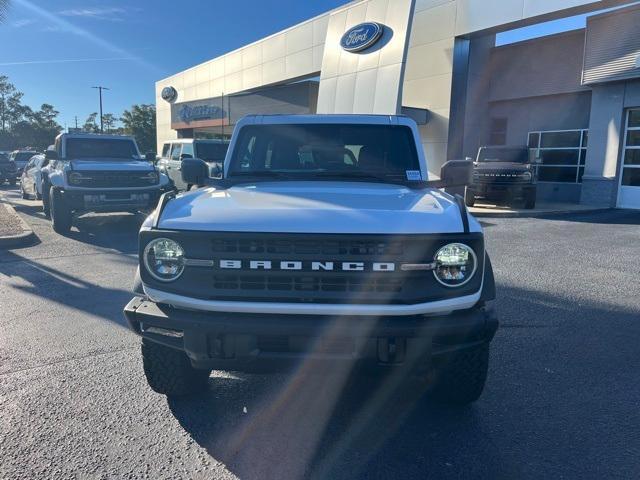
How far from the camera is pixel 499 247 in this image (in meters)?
9.11

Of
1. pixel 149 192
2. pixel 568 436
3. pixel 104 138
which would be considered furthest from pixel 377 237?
pixel 104 138

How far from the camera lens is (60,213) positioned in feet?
33.4

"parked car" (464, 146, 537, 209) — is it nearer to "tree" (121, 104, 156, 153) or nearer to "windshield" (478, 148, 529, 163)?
"windshield" (478, 148, 529, 163)

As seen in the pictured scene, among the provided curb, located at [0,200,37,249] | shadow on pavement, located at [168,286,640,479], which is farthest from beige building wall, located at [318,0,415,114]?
shadow on pavement, located at [168,286,640,479]

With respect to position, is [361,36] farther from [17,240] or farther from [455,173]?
[455,173]

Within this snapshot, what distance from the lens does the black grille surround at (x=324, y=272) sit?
2.62m

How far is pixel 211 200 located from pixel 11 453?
69.9 inches

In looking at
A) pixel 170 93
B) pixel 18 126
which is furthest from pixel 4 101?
pixel 170 93

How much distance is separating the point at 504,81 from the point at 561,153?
337 centimetres

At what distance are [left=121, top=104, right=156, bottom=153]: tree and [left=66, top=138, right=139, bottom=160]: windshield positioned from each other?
5100cm

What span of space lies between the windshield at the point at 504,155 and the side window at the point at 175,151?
9646 mm

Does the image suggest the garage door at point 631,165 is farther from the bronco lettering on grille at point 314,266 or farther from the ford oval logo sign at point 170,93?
the ford oval logo sign at point 170,93

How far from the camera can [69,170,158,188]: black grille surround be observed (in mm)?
10250

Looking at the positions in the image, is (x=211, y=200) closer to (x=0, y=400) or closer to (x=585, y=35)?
(x=0, y=400)
